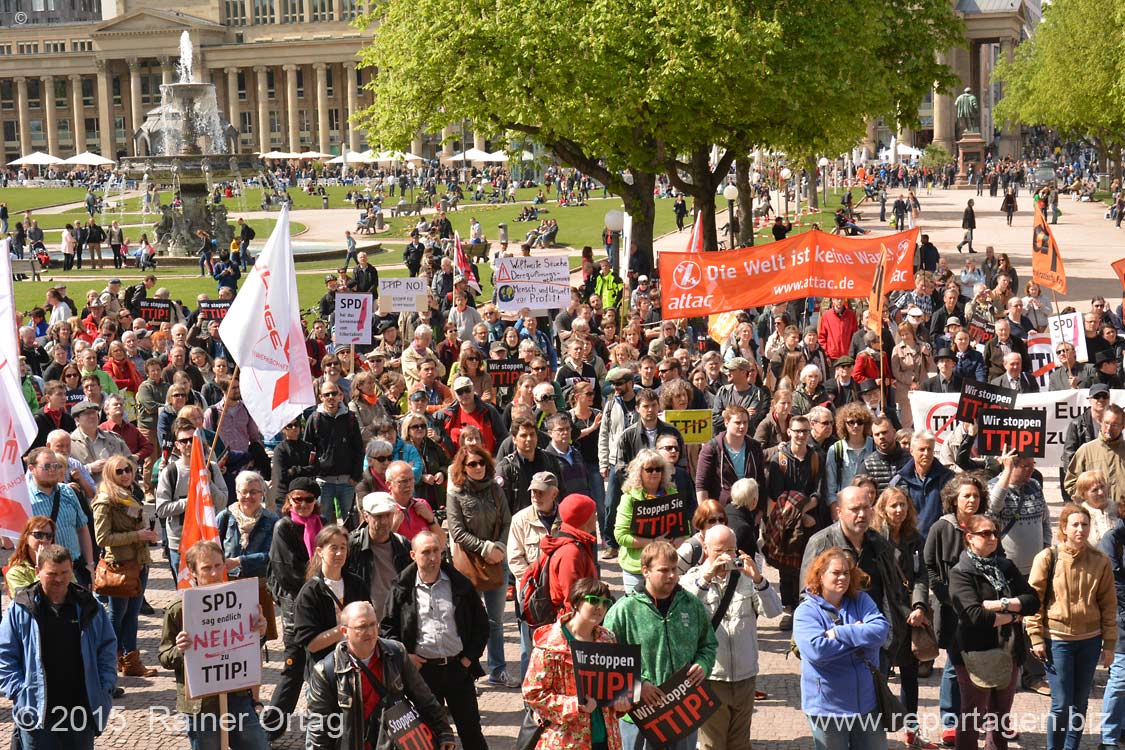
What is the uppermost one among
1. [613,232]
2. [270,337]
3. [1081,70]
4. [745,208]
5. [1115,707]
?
[1081,70]

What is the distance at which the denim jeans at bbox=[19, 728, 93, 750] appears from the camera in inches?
305

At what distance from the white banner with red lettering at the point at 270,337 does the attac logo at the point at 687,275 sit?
6856 mm

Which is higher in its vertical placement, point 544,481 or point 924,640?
point 544,481

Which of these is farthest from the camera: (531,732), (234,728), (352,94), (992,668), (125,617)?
(352,94)

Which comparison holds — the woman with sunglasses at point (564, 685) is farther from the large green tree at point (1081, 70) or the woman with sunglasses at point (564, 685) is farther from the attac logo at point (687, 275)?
the large green tree at point (1081, 70)

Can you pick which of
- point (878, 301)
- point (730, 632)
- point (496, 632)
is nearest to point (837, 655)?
point (730, 632)

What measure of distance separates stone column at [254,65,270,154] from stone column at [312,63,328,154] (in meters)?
6.09

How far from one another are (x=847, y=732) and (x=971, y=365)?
380 inches

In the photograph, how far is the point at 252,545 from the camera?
9562mm

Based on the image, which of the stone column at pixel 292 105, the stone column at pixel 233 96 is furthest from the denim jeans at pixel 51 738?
the stone column at pixel 233 96

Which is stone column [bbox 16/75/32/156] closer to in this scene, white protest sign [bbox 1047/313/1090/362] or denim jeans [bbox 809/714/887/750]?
white protest sign [bbox 1047/313/1090/362]

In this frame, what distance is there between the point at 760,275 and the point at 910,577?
8.56m

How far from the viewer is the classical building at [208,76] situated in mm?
148125

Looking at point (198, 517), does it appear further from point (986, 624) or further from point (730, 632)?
point (986, 624)
